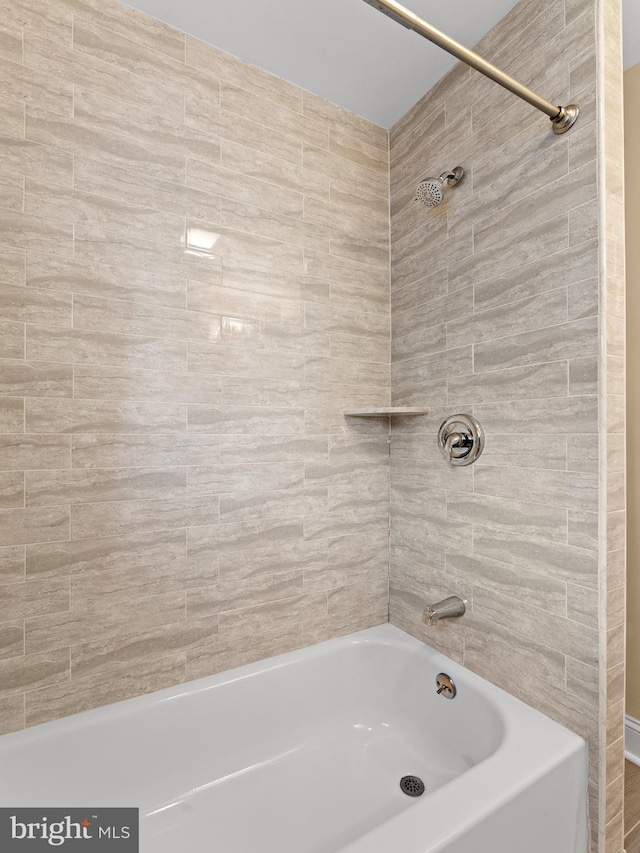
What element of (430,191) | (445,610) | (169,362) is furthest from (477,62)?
(445,610)

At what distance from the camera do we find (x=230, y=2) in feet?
4.59

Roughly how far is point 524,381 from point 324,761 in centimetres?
150

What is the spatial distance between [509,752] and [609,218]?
4.80 ft

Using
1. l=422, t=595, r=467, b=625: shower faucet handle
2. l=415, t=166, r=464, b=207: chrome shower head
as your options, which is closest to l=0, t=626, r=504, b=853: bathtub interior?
l=422, t=595, r=467, b=625: shower faucet handle

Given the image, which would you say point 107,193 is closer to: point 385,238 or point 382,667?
point 385,238

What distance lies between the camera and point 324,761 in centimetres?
158

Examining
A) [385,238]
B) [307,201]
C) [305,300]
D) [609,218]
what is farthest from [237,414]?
[609,218]

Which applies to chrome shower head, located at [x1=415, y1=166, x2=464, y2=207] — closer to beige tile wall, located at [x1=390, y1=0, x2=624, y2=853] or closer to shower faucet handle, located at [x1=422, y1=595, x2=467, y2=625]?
beige tile wall, located at [x1=390, y1=0, x2=624, y2=853]

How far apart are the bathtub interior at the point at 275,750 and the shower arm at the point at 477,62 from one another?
5.87 ft

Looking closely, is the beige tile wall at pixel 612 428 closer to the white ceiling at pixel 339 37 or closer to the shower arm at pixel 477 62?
the shower arm at pixel 477 62

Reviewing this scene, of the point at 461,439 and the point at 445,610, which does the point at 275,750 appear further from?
the point at 461,439

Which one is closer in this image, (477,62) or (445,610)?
(477,62)

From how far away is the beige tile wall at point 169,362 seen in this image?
1286 mm

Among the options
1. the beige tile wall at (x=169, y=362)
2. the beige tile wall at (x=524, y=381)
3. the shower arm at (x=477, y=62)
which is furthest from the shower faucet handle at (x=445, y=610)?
the shower arm at (x=477, y=62)
